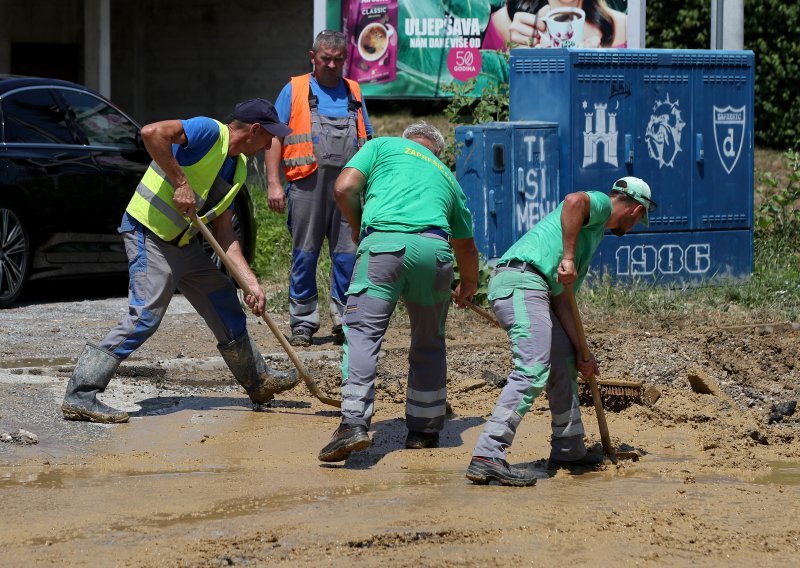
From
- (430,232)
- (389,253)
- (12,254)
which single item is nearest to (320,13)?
(12,254)

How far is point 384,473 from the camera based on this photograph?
6.45 m

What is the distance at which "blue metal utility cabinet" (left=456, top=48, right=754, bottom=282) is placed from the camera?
38.2ft

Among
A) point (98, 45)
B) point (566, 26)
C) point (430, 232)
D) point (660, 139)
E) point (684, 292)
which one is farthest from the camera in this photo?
point (98, 45)

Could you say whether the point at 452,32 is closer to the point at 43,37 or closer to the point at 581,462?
the point at 43,37

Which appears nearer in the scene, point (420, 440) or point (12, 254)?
point (420, 440)

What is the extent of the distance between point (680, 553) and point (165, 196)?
343 cm

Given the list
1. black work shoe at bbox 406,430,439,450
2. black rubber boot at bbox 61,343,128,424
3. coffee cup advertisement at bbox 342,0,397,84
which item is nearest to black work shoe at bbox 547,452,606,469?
black work shoe at bbox 406,430,439,450

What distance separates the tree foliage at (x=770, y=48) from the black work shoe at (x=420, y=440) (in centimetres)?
1298

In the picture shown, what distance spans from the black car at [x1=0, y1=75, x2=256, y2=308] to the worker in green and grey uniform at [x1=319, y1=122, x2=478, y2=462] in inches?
176

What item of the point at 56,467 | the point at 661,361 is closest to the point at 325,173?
the point at 661,361

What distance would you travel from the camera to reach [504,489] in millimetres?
6117

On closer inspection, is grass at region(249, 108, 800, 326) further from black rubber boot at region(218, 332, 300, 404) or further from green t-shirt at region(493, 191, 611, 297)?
green t-shirt at region(493, 191, 611, 297)

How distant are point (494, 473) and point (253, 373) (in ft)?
6.79

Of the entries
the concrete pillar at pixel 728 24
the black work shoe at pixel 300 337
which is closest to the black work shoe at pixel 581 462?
the black work shoe at pixel 300 337
